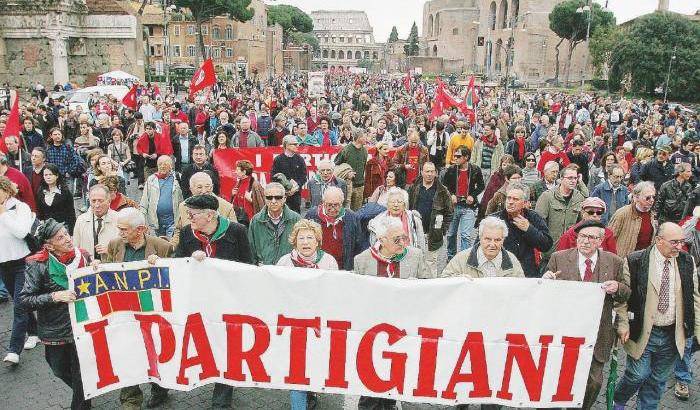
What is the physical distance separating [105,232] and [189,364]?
1.84 m

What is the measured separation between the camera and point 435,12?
12112 centimetres

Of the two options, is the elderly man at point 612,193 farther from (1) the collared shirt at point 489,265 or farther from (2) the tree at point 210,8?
(2) the tree at point 210,8

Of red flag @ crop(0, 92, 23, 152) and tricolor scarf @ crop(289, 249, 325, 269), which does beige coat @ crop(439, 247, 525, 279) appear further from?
red flag @ crop(0, 92, 23, 152)

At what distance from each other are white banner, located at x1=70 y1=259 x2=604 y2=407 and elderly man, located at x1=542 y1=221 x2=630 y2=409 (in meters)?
0.18

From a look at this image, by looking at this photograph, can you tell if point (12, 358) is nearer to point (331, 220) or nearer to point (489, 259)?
point (331, 220)

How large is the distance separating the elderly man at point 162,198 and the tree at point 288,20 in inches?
4120

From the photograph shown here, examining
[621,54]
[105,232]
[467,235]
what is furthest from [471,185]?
[621,54]

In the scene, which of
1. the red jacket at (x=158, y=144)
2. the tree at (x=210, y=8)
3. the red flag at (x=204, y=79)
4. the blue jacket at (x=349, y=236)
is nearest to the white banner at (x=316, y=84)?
the red flag at (x=204, y=79)

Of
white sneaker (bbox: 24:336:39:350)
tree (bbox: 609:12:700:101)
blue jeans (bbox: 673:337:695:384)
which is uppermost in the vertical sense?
tree (bbox: 609:12:700:101)

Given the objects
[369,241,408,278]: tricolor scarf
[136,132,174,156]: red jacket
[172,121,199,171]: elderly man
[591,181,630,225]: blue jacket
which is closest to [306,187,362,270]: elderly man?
[369,241,408,278]: tricolor scarf

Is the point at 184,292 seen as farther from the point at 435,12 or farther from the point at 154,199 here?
the point at 435,12

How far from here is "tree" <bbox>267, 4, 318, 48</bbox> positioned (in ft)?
364

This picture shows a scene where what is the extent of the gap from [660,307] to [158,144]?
913cm

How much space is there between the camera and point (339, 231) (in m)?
5.56
